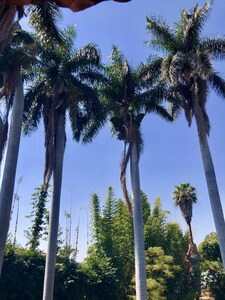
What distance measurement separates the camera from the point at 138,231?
2025cm

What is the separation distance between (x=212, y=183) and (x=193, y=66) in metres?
6.53

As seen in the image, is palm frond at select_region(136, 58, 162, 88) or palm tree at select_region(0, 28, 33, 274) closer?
palm tree at select_region(0, 28, 33, 274)

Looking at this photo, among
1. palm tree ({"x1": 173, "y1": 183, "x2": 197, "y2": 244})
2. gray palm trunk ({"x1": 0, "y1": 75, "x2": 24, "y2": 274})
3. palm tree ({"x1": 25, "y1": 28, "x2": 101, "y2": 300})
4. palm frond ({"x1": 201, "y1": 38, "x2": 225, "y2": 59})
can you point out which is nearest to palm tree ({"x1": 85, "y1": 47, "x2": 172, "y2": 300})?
palm tree ({"x1": 25, "y1": 28, "x2": 101, "y2": 300})

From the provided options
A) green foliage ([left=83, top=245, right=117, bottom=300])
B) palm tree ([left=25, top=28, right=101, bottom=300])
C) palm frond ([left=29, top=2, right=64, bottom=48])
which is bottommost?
green foliage ([left=83, top=245, right=117, bottom=300])

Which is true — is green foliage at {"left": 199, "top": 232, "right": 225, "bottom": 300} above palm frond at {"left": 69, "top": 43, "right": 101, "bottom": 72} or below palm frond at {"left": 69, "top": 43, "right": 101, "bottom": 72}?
below

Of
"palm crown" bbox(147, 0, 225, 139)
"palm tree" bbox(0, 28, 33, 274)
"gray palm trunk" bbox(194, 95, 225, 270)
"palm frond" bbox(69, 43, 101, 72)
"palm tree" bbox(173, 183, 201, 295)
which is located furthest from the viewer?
"palm tree" bbox(173, 183, 201, 295)

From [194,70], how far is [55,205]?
10763 mm

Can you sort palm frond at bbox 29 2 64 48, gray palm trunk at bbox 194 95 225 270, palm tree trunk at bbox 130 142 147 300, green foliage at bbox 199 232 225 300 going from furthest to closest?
green foliage at bbox 199 232 225 300
palm tree trunk at bbox 130 142 147 300
gray palm trunk at bbox 194 95 225 270
palm frond at bbox 29 2 64 48

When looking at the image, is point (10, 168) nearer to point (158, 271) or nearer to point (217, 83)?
point (217, 83)

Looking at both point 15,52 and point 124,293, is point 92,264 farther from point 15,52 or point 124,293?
point 15,52

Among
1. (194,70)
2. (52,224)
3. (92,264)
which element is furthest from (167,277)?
(194,70)

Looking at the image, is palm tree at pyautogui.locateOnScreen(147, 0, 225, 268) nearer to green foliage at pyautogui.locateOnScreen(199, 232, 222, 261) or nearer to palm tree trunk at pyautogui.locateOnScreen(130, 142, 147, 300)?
palm tree trunk at pyautogui.locateOnScreen(130, 142, 147, 300)

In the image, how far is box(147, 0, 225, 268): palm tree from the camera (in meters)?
19.5

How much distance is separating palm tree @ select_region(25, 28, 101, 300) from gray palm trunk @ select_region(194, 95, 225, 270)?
6248 mm
